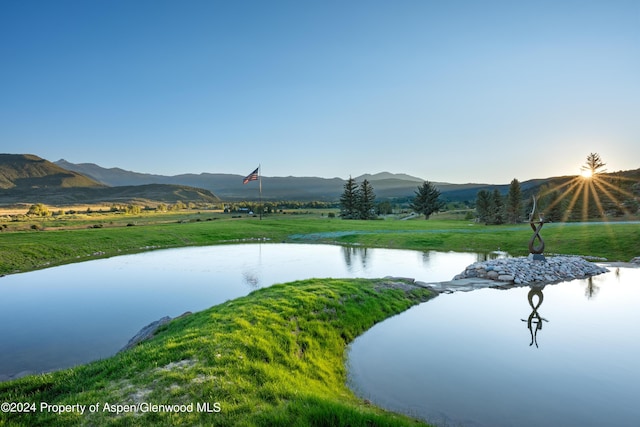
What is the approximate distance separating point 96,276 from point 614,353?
101 ft

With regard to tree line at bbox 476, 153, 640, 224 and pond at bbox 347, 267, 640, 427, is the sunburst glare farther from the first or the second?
pond at bbox 347, 267, 640, 427

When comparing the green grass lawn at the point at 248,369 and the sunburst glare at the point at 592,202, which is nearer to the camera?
the green grass lawn at the point at 248,369

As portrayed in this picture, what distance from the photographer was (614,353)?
11234mm

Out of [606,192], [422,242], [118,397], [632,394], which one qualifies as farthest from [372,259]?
[606,192]

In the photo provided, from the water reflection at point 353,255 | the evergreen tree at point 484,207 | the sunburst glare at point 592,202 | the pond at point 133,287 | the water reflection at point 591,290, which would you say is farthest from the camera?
the evergreen tree at point 484,207

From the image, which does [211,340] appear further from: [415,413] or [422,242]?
[422,242]

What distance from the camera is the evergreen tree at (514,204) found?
76094 mm

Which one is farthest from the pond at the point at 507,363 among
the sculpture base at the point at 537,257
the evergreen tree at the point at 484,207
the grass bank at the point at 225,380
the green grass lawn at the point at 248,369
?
the evergreen tree at the point at 484,207

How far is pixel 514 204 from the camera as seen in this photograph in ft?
252

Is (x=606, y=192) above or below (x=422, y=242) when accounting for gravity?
above

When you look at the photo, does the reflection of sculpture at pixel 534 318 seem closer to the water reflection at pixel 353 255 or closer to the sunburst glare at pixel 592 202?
the water reflection at pixel 353 255

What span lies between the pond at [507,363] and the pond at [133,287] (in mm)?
8993

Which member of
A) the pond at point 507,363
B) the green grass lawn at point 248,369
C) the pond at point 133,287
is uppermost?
the green grass lawn at point 248,369

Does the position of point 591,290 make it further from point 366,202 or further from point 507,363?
point 366,202
